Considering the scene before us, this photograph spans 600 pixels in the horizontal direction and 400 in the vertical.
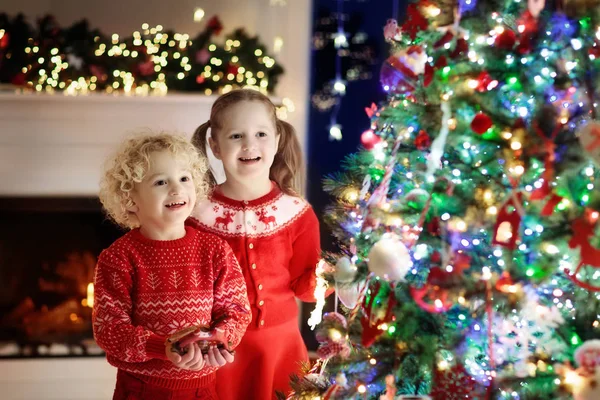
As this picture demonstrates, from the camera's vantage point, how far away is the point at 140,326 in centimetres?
172

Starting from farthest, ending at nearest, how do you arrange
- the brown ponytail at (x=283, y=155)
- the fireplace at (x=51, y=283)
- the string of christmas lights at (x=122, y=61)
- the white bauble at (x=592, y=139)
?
the fireplace at (x=51, y=283) → the string of christmas lights at (x=122, y=61) → the brown ponytail at (x=283, y=155) → the white bauble at (x=592, y=139)

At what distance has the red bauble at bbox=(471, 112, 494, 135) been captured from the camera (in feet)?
5.07

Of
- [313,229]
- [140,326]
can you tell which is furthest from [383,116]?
[140,326]

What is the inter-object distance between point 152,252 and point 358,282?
50cm

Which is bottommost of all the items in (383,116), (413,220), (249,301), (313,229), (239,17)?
(249,301)

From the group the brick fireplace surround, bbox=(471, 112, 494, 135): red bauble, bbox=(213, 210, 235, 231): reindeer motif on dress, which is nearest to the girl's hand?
bbox=(213, 210, 235, 231): reindeer motif on dress

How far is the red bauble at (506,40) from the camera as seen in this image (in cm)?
158

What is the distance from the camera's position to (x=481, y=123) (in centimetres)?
154

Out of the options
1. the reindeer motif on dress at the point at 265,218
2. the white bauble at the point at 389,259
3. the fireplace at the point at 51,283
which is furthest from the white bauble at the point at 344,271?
the fireplace at the point at 51,283

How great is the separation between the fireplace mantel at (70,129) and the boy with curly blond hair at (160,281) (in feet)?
3.90

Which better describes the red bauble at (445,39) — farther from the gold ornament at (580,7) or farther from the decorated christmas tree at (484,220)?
the gold ornament at (580,7)

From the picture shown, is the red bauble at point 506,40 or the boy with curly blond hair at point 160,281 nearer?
the red bauble at point 506,40

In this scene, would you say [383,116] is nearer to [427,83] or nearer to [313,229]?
[427,83]

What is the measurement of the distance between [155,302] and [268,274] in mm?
412
